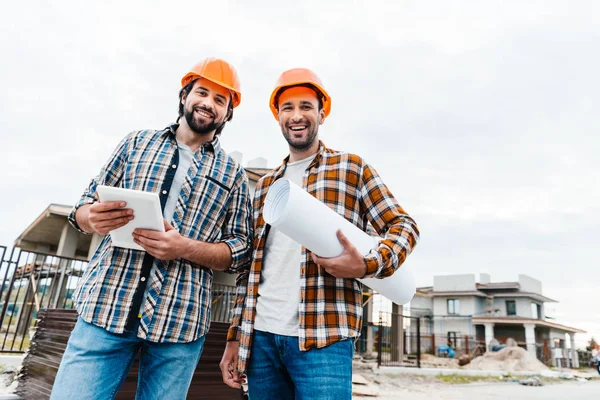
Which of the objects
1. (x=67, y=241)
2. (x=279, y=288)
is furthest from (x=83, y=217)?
(x=67, y=241)

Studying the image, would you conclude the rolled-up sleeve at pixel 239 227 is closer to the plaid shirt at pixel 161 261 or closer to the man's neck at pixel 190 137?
the plaid shirt at pixel 161 261

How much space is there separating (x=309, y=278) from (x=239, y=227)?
0.53m

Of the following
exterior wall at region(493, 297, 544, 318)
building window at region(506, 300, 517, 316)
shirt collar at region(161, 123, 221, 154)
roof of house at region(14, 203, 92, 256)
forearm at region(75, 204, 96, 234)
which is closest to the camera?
forearm at region(75, 204, 96, 234)

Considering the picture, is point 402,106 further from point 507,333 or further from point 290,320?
point 507,333

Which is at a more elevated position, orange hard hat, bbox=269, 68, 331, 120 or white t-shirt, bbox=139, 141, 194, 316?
orange hard hat, bbox=269, 68, 331, 120

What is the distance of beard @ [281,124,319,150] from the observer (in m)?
2.05

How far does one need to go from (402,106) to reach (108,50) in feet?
43.4

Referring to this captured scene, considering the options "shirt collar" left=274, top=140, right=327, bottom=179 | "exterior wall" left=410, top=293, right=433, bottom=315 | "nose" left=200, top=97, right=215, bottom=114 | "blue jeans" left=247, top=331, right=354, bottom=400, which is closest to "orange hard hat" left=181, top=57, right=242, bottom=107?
"nose" left=200, top=97, right=215, bottom=114

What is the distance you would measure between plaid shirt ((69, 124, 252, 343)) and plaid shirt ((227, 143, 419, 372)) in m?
0.19

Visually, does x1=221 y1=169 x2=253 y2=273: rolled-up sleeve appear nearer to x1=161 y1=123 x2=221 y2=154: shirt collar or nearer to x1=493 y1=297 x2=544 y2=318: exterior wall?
x1=161 y1=123 x2=221 y2=154: shirt collar

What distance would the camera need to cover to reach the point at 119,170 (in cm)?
194

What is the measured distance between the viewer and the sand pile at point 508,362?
2156 centimetres

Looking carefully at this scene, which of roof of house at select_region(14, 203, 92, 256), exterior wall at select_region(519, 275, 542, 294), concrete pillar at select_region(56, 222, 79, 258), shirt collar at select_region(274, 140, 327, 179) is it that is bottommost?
shirt collar at select_region(274, 140, 327, 179)

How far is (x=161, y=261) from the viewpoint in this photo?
1.75 metres
